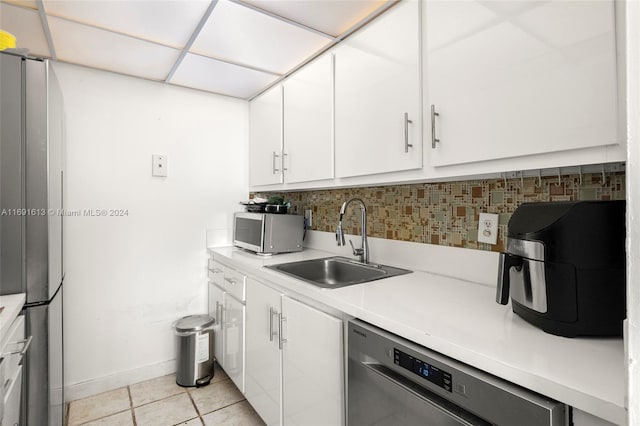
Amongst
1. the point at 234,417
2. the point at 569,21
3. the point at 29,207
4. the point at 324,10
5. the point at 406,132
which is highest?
the point at 324,10

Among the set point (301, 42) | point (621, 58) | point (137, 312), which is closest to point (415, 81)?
point (621, 58)

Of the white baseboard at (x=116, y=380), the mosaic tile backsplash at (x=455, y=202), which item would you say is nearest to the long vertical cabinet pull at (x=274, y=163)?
the mosaic tile backsplash at (x=455, y=202)

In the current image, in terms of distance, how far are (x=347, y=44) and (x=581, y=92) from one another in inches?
44.9

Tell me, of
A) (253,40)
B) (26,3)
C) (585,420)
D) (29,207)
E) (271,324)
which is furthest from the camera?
(253,40)

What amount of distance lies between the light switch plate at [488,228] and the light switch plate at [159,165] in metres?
2.15

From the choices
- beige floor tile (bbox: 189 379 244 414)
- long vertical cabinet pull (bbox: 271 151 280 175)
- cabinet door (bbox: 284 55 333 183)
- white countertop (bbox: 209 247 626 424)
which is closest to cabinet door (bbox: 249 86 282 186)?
long vertical cabinet pull (bbox: 271 151 280 175)

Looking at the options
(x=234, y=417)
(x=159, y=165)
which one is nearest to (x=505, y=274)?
(x=234, y=417)

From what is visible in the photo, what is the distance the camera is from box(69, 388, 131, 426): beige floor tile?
6.24ft

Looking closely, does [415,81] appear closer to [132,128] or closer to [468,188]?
[468,188]

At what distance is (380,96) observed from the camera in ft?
4.78

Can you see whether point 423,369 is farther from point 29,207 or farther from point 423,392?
point 29,207

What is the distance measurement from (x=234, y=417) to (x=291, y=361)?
0.81 metres

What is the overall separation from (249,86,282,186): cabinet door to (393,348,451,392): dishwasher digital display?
1596 millimetres

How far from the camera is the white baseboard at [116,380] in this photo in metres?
2.08
